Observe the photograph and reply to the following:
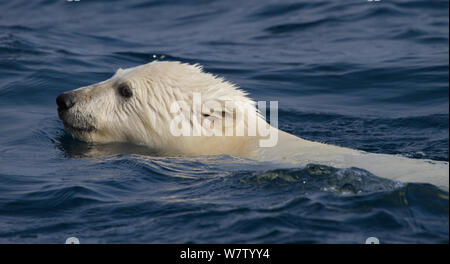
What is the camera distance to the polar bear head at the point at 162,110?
7.43 m

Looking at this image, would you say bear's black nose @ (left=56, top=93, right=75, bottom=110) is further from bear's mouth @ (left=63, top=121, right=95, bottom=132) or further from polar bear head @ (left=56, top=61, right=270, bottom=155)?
bear's mouth @ (left=63, top=121, right=95, bottom=132)

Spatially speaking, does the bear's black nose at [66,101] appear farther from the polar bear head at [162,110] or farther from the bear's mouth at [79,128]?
the bear's mouth at [79,128]

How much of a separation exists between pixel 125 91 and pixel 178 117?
77 cm

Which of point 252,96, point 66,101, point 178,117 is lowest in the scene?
point 252,96

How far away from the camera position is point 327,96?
11.8 metres

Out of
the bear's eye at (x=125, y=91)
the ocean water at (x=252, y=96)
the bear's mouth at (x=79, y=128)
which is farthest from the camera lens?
the bear's mouth at (x=79, y=128)

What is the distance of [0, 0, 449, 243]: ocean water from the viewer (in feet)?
17.2

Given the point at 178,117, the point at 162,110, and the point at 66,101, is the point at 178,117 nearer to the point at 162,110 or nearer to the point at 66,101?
the point at 162,110

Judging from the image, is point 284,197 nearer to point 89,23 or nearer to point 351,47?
point 351,47

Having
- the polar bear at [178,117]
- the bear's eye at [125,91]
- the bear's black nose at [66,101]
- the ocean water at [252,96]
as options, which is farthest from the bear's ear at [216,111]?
the bear's black nose at [66,101]

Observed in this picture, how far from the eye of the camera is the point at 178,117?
7504mm

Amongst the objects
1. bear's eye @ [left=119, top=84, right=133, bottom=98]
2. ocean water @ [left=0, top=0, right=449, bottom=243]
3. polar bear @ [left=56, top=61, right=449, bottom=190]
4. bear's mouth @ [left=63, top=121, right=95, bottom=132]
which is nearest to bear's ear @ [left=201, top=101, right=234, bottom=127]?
polar bear @ [left=56, top=61, right=449, bottom=190]

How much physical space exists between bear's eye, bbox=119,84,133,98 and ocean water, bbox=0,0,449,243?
0.64m

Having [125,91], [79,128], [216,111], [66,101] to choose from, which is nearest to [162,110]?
[125,91]
